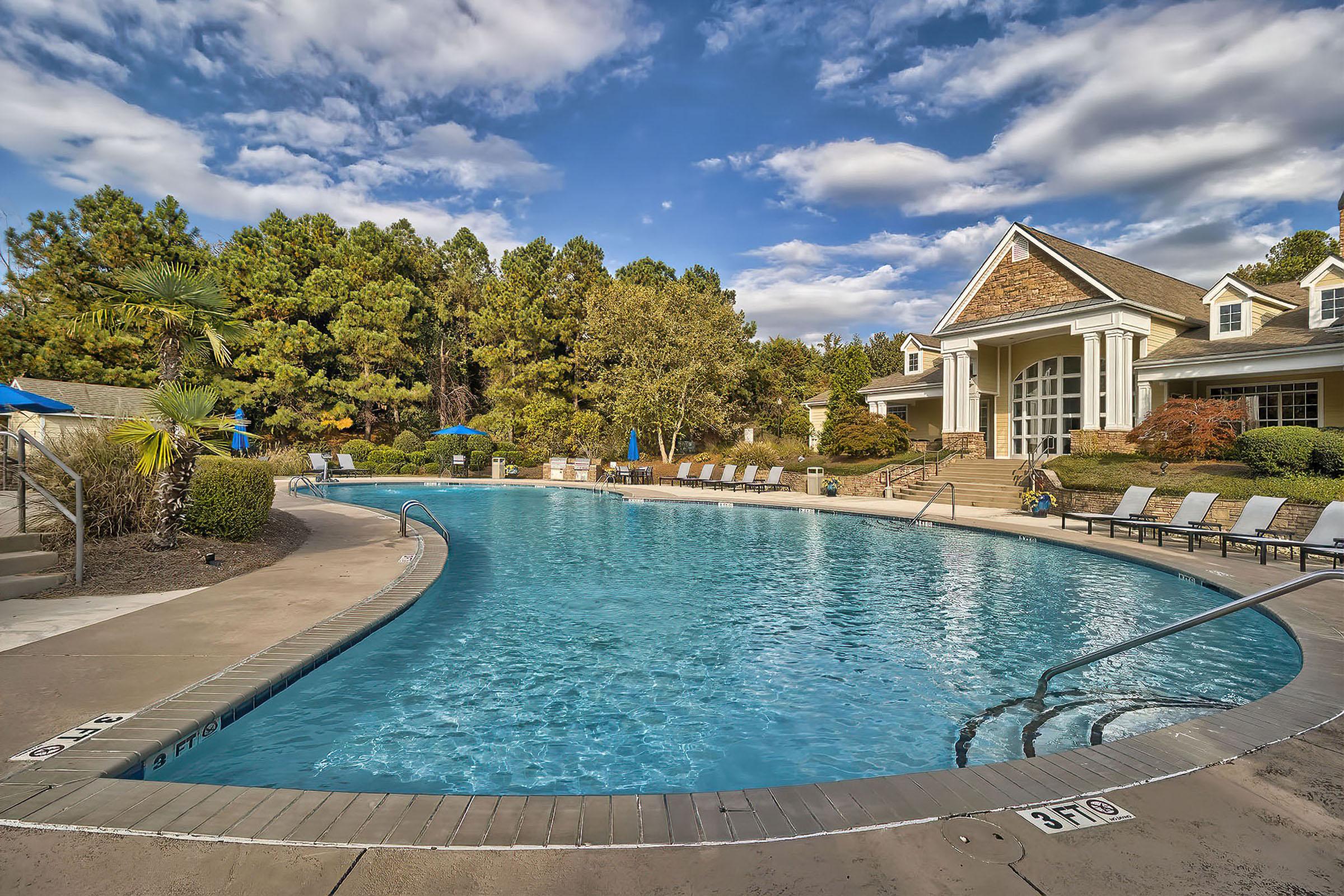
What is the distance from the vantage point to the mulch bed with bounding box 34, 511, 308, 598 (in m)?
7.14

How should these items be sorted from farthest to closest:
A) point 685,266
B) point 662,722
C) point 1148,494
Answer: point 685,266 < point 1148,494 < point 662,722

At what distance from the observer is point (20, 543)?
282 inches

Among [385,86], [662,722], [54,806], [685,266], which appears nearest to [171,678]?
[54,806]

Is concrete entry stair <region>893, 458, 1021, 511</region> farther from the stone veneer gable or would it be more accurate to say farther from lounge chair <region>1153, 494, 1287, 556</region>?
lounge chair <region>1153, 494, 1287, 556</region>

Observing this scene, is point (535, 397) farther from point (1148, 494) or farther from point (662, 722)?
point (662, 722)

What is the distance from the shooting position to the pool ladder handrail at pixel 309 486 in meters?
20.4

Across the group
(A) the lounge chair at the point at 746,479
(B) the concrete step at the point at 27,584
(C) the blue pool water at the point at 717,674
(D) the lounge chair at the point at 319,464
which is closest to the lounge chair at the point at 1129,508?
(C) the blue pool water at the point at 717,674

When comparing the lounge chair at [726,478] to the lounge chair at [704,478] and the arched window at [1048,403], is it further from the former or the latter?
the arched window at [1048,403]

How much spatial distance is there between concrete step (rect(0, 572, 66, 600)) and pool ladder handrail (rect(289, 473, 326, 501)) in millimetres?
12100

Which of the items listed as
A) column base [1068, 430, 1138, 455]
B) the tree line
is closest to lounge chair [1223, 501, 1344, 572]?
column base [1068, 430, 1138, 455]

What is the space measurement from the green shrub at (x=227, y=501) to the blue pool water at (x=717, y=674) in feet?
10.6

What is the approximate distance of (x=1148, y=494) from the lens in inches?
492

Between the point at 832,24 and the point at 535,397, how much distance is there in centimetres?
2159

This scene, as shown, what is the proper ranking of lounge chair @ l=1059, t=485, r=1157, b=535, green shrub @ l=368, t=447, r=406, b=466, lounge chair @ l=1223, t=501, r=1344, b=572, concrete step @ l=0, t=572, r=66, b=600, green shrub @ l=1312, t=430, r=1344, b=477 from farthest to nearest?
1. green shrub @ l=368, t=447, r=406, b=466
2. green shrub @ l=1312, t=430, r=1344, b=477
3. lounge chair @ l=1059, t=485, r=1157, b=535
4. lounge chair @ l=1223, t=501, r=1344, b=572
5. concrete step @ l=0, t=572, r=66, b=600
